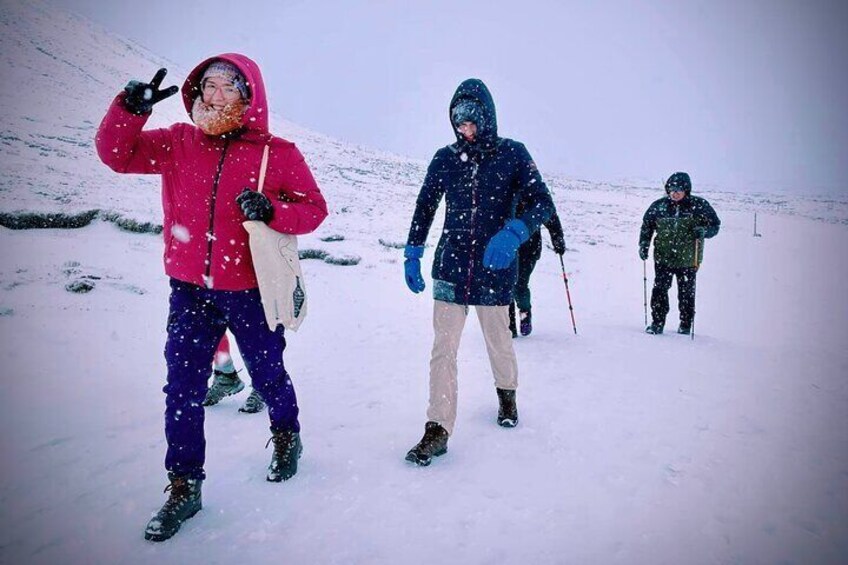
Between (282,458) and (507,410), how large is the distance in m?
1.98

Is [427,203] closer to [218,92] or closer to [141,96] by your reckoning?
[218,92]

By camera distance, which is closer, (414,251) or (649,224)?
(414,251)

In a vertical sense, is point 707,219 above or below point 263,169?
below

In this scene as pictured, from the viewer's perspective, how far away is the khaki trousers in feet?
11.4

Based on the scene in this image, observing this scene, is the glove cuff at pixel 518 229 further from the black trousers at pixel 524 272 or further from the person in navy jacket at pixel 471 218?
the black trousers at pixel 524 272

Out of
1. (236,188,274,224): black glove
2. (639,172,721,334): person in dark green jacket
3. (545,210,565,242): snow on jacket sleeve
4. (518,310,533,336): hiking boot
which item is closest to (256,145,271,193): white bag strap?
(236,188,274,224): black glove

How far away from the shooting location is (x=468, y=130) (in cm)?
349

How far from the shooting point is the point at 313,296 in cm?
973

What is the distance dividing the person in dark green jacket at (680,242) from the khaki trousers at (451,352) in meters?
4.89

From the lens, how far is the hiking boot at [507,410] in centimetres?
388

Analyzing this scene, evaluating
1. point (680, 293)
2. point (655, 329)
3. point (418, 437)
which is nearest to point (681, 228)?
point (680, 293)

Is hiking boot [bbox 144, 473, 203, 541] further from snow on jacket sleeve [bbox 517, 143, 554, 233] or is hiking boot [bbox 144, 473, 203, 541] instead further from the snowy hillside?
snow on jacket sleeve [bbox 517, 143, 554, 233]

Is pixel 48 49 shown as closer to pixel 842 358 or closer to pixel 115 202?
pixel 115 202

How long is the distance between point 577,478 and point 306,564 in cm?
191
